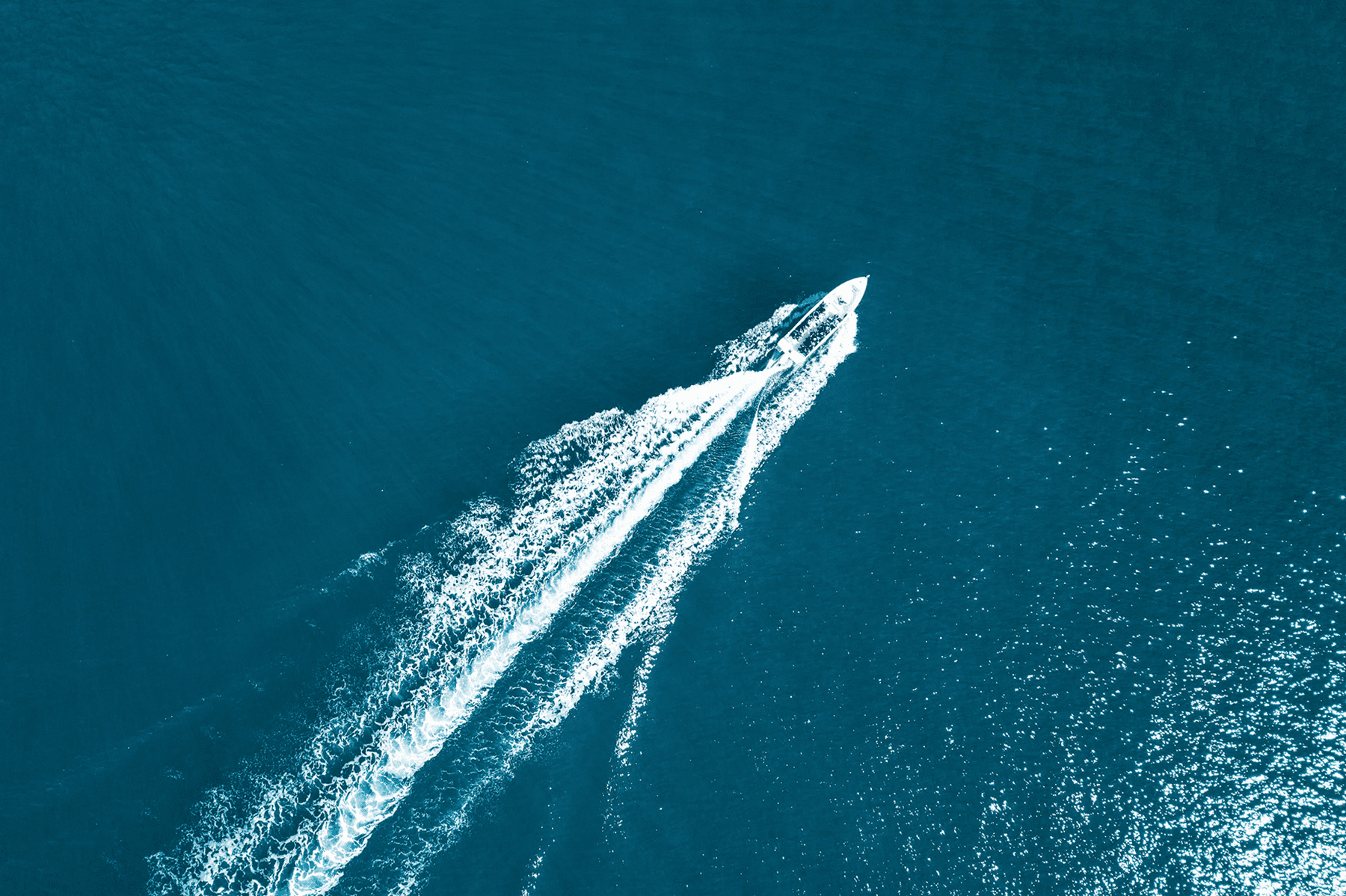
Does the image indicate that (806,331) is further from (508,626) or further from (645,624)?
(508,626)

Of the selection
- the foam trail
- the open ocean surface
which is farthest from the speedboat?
the open ocean surface

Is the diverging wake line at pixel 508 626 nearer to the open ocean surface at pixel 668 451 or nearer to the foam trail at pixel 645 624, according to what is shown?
the foam trail at pixel 645 624

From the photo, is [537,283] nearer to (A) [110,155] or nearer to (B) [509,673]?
(B) [509,673]

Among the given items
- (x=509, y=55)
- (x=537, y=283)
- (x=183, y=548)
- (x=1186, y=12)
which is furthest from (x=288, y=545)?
(x=1186, y=12)

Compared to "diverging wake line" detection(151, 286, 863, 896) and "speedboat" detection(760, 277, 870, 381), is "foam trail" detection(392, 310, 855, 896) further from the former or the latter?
"speedboat" detection(760, 277, 870, 381)

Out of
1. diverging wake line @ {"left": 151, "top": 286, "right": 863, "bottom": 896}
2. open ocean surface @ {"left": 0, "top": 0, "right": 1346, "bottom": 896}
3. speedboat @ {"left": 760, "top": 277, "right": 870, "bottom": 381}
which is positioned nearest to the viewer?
diverging wake line @ {"left": 151, "top": 286, "right": 863, "bottom": 896}

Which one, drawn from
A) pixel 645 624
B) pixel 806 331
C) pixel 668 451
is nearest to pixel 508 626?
pixel 645 624

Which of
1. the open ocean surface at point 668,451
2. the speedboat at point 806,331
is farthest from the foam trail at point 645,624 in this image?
the speedboat at point 806,331
